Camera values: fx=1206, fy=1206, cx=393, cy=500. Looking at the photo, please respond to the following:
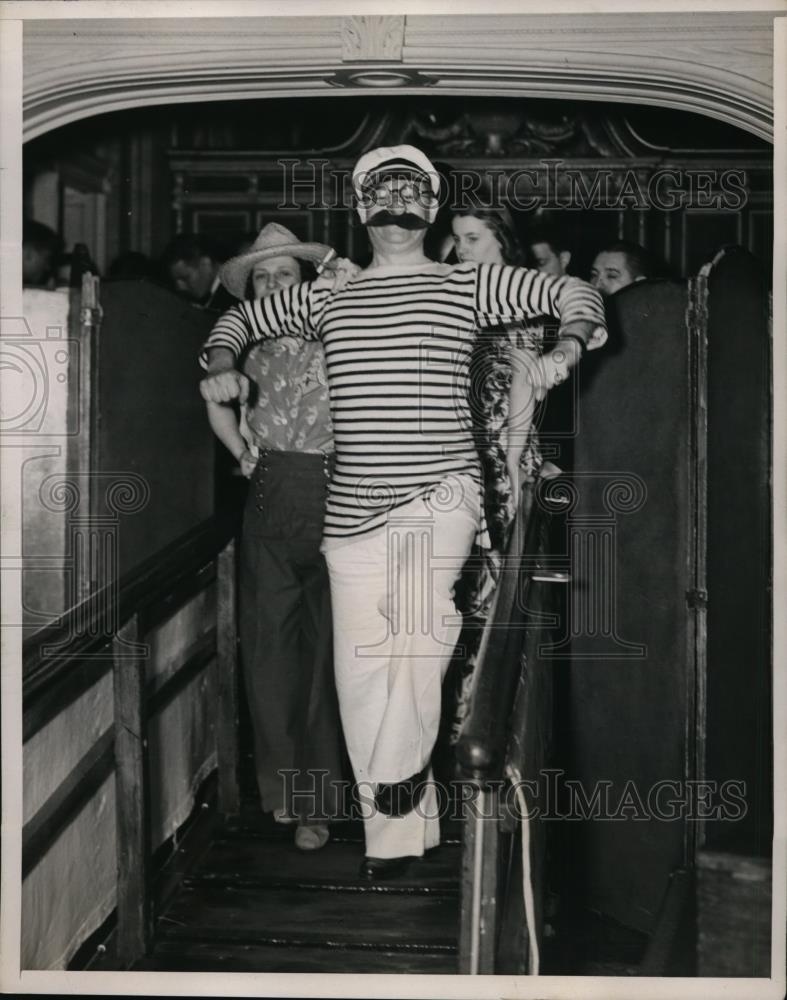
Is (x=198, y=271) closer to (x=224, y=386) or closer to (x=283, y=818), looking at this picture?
(x=224, y=386)

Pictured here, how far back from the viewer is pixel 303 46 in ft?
8.18

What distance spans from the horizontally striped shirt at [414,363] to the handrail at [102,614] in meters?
0.42

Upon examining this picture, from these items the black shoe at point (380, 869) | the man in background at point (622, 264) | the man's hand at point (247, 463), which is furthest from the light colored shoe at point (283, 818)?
the man in background at point (622, 264)

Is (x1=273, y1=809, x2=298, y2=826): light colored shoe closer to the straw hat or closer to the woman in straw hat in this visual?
the woman in straw hat

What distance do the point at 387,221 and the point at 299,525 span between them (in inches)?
28.7

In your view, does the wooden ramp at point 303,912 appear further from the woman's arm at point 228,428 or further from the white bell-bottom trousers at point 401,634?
the woman's arm at point 228,428

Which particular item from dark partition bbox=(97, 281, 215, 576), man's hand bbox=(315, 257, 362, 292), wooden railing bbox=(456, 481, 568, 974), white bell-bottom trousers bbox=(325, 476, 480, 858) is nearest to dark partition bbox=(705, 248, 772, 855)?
wooden railing bbox=(456, 481, 568, 974)

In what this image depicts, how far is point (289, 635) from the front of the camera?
2.88 metres

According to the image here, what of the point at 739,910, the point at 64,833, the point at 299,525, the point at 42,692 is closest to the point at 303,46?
the point at 299,525

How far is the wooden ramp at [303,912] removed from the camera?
7.93 feet

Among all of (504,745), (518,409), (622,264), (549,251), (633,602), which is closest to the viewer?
(504,745)

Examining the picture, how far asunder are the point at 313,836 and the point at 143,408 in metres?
1.06

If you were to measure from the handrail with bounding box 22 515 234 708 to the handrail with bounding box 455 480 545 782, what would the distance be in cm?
76

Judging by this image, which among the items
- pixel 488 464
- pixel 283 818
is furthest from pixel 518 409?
pixel 283 818
